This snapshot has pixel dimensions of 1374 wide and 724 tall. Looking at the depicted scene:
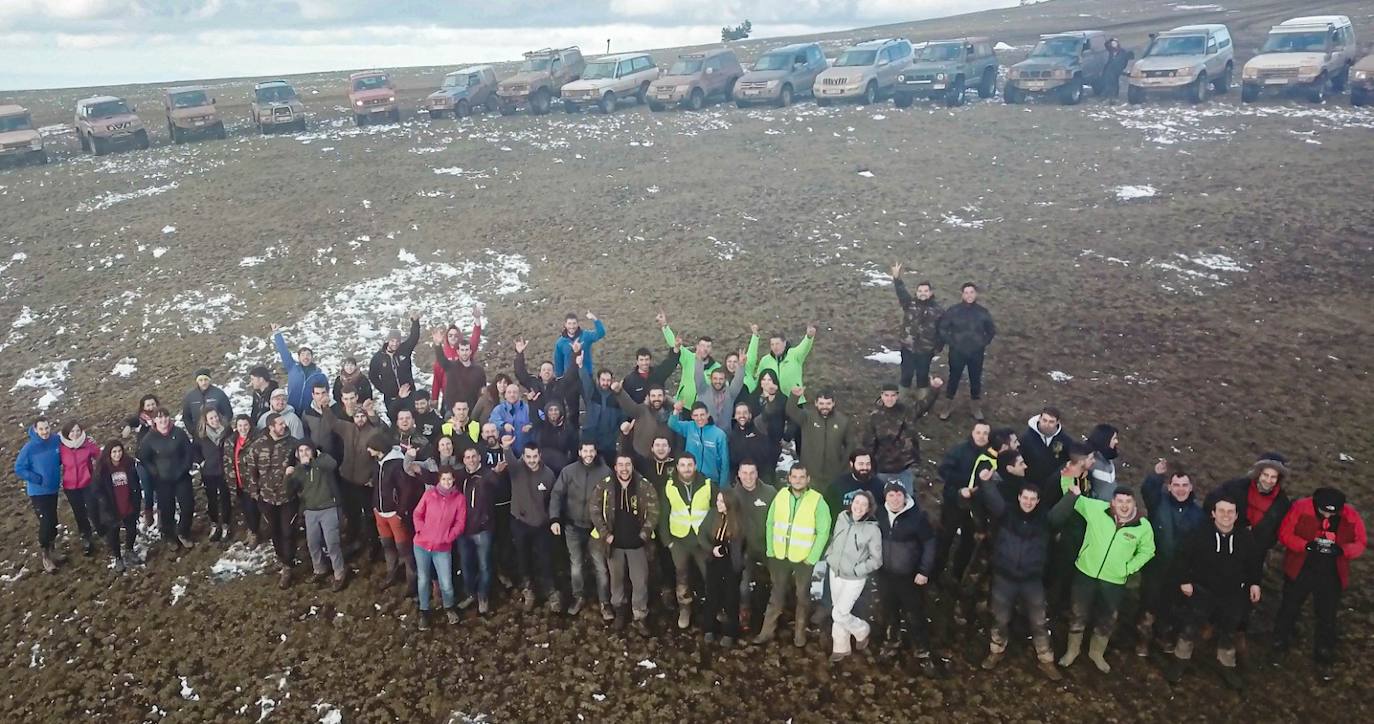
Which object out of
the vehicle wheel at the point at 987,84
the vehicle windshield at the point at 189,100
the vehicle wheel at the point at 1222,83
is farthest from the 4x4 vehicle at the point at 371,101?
the vehicle wheel at the point at 1222,83

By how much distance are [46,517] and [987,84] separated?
2603 centimetres

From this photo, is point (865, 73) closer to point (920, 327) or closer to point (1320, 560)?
point (920, 327)

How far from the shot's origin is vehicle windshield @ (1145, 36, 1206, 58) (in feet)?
72.3

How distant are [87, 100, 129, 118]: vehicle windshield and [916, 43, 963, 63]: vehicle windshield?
2606 cm

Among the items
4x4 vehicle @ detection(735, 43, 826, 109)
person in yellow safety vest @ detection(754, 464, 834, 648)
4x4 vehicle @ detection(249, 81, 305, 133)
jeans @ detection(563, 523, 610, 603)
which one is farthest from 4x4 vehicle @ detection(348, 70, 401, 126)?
person in yellow safety vest @ detection(754, 464, 834, 648)

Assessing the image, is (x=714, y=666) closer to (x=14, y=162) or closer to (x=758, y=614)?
(x=758, y=614)

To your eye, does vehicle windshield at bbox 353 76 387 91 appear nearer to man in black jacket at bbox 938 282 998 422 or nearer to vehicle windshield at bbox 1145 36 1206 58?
vehicle windshield at bbox 1145 36 1206 58

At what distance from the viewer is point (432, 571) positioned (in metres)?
6.97

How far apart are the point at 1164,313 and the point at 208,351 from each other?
15205mm

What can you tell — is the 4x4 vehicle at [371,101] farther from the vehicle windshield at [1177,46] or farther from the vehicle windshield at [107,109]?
the vehicle windshield at [1177,46]

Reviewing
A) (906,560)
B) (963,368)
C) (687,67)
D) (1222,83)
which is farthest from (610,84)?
(906,560)

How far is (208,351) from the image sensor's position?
1279 cm

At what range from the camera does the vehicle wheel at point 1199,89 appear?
70.3 ft

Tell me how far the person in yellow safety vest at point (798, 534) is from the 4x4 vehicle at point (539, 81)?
24.7 metres
